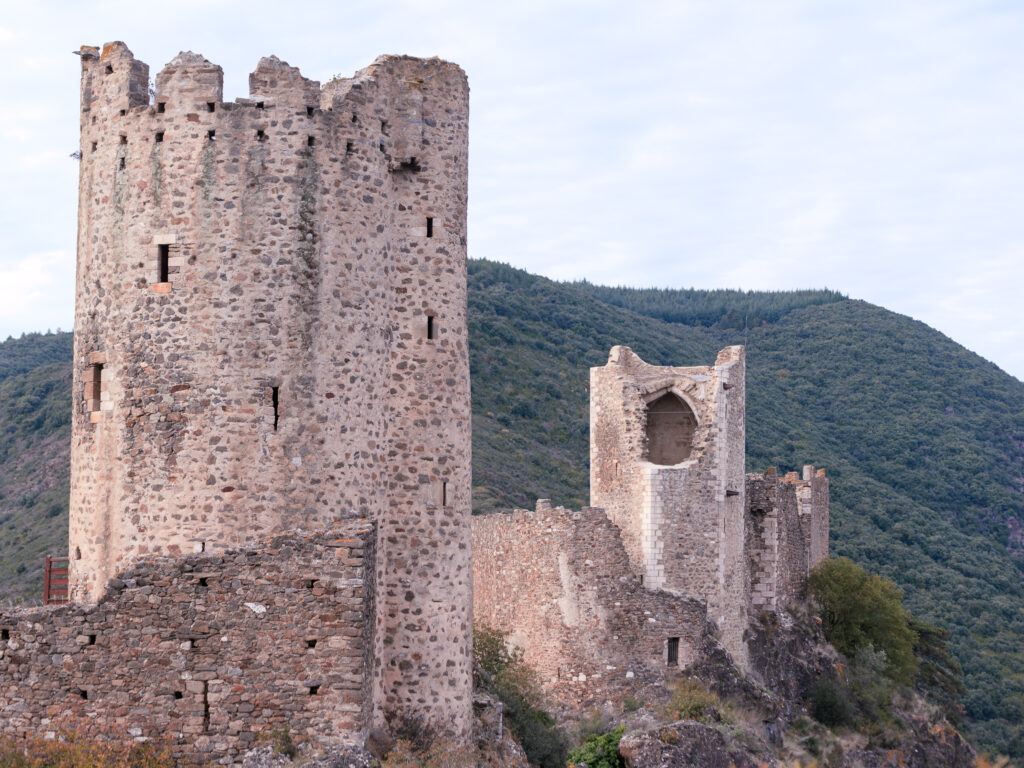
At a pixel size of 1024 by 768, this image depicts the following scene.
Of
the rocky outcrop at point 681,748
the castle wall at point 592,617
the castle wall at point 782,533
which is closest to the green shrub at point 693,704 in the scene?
the castle wall at point 592,617

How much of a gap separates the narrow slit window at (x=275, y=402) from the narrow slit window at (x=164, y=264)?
73.8 inches

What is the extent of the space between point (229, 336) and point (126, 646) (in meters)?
3.96

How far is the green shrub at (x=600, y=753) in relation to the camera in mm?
21866

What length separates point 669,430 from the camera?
30.7 m

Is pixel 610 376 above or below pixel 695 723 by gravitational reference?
above

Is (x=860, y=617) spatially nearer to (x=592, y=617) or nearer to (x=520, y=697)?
(x=592, y=617)

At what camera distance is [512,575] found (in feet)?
91.9

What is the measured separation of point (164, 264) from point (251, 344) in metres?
1.51

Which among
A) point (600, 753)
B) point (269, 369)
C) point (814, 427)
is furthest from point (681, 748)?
point (814, 427)

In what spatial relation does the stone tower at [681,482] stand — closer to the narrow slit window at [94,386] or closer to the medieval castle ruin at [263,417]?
the medieval castle ruin at [263,417]

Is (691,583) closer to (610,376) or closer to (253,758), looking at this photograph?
(610,376)

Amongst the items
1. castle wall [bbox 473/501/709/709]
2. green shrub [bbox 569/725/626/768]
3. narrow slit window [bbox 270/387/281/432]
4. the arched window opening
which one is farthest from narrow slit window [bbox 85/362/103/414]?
the arched window opening

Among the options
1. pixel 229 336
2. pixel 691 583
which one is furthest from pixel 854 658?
pixel 229 336

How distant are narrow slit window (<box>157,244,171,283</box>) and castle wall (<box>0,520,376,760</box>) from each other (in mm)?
3922
